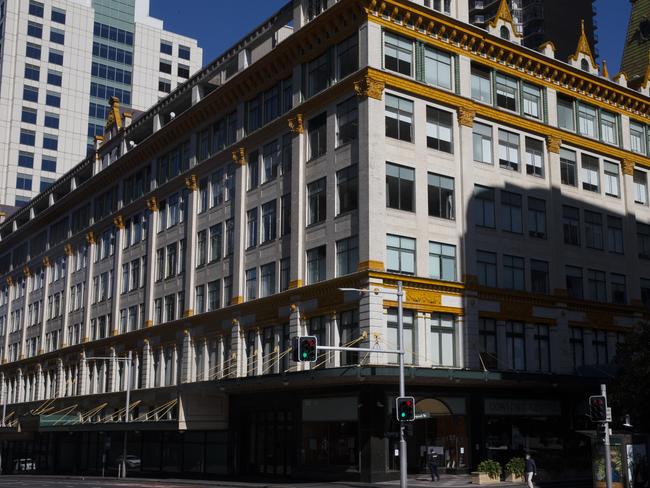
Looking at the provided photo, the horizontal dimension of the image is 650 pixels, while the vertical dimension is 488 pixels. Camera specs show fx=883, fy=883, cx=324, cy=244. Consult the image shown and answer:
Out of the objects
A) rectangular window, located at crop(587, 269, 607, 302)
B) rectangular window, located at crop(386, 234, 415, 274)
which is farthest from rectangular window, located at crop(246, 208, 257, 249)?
rectangular window, located at crop(587, 269, 607, 302)

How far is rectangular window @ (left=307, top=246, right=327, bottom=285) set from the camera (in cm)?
5038

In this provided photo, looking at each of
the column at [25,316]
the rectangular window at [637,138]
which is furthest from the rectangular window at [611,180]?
the column at [25,316]

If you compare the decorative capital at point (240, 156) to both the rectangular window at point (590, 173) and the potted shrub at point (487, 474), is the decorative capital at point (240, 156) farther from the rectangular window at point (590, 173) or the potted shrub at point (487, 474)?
the potted shrub at point (487, 474)

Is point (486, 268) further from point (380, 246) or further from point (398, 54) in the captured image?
point (398, 54)

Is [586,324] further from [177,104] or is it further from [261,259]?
[177,104]

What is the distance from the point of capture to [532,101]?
2254 inches

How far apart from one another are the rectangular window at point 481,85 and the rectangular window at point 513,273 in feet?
32.1

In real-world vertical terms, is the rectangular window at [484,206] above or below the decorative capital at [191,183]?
below

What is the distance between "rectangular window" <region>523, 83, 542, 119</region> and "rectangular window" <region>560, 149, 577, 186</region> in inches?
126

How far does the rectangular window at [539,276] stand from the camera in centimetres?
5466

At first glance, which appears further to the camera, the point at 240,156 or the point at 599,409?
the point at 240,156

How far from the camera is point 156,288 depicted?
69.1 metres

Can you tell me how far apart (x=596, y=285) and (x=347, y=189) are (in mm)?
19771

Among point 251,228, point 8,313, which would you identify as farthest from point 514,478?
point 8,313
